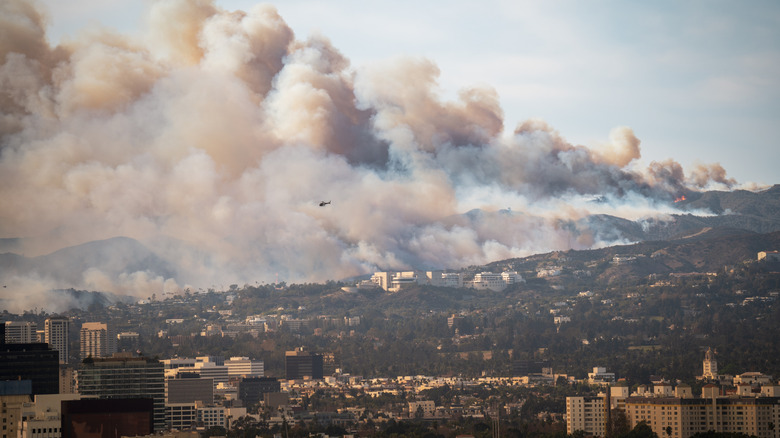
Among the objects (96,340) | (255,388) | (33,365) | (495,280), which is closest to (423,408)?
(255,388)

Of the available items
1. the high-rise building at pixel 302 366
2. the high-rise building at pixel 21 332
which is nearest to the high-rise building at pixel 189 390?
the high-rise building at pixel 21 332

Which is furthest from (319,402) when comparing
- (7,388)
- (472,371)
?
(7,388)

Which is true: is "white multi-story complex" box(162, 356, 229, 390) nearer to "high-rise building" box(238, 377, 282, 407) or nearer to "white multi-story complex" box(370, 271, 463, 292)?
"high-rise building" box(238, 377, 282, 407)

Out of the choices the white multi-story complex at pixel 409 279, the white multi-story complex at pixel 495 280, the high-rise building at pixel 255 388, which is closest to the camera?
the high-rise building at pixel 255 388

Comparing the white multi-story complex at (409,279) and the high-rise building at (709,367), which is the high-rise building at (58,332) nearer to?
the white multi-story complex at (409,279)

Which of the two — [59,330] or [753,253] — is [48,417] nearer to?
[59,330]

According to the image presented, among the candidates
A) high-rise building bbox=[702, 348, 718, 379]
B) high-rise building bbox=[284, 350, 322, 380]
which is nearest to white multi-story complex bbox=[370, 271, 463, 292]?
high-rise building bbox=[284, 350, 322, 380]

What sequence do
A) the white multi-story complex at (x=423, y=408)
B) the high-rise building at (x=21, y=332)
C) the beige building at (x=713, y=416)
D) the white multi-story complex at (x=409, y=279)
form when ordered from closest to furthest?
1. the beige building at (x=713, y=416)
2. the white multi-story complex at (x=423, y=408)
3. the high-rise building at (x=21, y=332)
4. the white multi-story complex at (x=409, y=279)

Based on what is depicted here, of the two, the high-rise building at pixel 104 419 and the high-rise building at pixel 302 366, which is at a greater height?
the high-rise building at pixel 302 366
